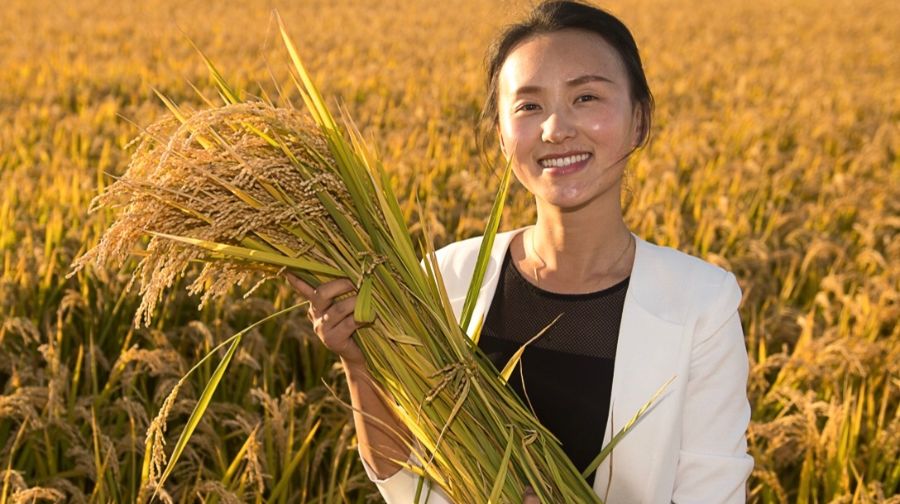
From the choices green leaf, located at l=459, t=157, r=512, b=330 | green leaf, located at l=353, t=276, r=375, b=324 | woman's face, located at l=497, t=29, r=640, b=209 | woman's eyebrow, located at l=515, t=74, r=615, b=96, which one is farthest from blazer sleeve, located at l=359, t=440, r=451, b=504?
woman's eyebrow, located at l=515, t=74, r=615, b=96

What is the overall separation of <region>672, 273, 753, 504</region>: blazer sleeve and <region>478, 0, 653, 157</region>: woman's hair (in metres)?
0.41

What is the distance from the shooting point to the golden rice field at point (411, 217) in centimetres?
241

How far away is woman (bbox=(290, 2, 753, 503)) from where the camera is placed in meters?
1.73

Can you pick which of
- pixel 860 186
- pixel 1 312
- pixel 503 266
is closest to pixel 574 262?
pixel 503 266

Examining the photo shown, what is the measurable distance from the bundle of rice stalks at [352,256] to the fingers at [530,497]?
0.01 metres

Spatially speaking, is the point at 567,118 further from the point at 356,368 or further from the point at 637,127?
the point at 356,368

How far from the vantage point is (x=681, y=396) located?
5.66ft

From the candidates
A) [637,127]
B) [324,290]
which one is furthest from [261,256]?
[637,127]

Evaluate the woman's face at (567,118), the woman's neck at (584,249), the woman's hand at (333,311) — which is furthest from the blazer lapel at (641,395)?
the woman's hand at (333,311)

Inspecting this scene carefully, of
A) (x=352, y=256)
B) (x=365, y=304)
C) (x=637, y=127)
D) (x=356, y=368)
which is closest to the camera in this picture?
(x=365, y=304)

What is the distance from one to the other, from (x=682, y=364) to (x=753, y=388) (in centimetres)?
139

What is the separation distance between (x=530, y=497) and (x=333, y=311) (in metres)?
0.42

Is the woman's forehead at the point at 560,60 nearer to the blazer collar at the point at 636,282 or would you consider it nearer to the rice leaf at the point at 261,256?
the blazer collar at the point at 636,282

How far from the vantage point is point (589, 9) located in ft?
6.17
